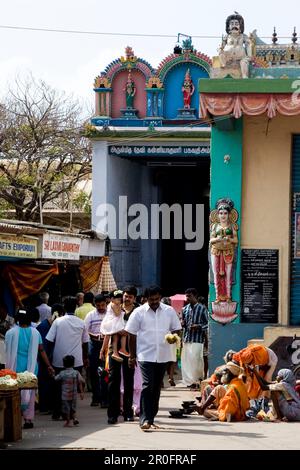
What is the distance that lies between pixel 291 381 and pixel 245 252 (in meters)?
3.14

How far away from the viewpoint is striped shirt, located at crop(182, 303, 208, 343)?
17.7 meters

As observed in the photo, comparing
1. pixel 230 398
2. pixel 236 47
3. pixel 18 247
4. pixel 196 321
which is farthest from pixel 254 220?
pixel 230 398

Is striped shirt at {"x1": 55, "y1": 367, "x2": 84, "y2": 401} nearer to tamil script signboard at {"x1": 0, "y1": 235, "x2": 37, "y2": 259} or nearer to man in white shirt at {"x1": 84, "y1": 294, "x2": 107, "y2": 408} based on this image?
man in white shirt at {"x1": 84, "y1": 294, "x2": 107, "y2": 408}

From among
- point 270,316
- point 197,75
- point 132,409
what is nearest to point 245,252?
point 270,316

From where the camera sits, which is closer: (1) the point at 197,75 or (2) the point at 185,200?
(1) the point at 197,75

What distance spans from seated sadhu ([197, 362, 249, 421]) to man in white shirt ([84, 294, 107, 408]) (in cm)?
204

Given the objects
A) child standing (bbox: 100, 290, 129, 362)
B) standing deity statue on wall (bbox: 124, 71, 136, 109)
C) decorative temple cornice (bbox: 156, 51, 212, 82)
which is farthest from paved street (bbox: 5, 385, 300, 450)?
decorative temple cornice (bbox: 156, 51, 212, 82)

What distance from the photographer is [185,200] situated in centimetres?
3316

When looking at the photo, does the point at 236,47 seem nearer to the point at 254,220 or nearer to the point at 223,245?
the point at 254,220

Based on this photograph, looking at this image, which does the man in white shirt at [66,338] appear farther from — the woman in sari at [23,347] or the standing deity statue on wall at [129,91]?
the standing deity statue on wall at [129,91]

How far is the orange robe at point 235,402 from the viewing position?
13.3 metres

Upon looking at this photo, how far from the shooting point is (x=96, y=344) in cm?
1546

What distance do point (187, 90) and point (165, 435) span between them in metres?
15.5
